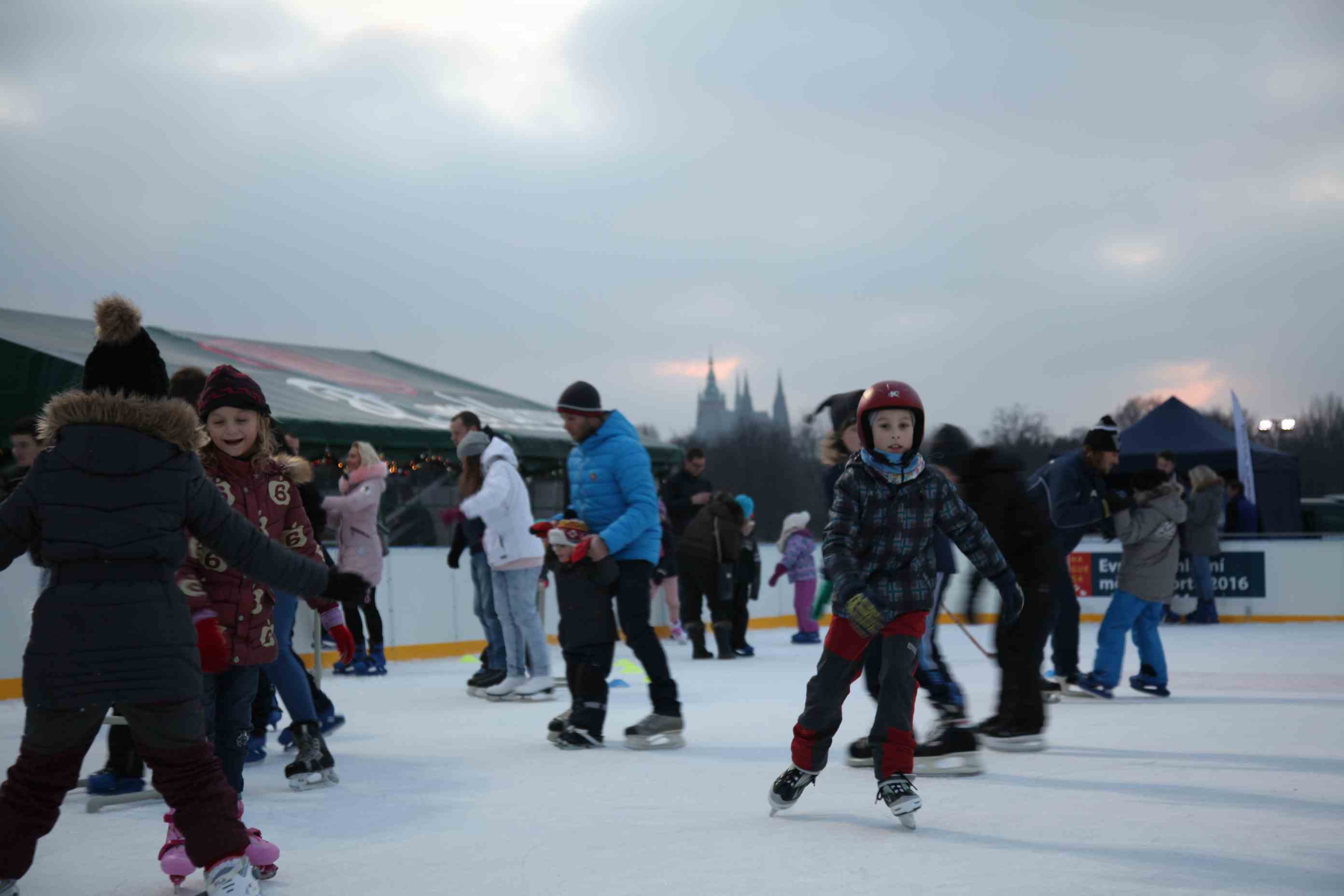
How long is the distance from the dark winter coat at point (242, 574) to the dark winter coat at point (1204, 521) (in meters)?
12.1

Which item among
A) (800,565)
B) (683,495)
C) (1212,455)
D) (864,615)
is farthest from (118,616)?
(1212,455)

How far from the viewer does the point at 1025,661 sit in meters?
5.20

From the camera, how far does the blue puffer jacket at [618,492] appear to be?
210 inches

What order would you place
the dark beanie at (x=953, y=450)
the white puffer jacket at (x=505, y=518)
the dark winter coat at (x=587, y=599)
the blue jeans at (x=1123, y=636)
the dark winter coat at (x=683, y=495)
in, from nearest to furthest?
the dark beanie at (x=953, y=450) → the dark winter coat at (x=587, y=599) → the blue jeans at (x=1123, y=636) → the white puffer jacket at (x=505, y=518) → the dark winter coat at (x=683, y=495)

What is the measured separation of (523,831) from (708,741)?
2.02 meters

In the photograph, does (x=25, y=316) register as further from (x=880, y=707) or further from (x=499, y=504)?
(x=880, y=707)

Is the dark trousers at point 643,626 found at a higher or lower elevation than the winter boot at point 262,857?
higher

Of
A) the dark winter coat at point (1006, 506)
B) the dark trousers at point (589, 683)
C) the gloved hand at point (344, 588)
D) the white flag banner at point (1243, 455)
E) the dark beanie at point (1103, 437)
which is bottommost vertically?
the dark trousers at point (589, 683)

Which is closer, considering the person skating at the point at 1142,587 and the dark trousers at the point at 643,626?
the dark trousers at the point at 643,626

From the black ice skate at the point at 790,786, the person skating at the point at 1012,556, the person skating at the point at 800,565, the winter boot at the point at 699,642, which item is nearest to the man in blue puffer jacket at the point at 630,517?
the person skating at the point at 1012,556

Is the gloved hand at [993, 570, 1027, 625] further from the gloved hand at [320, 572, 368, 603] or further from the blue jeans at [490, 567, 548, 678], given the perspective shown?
the blue jeans at [490, 567, 548, 678]

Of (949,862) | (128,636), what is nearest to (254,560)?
(128,636)

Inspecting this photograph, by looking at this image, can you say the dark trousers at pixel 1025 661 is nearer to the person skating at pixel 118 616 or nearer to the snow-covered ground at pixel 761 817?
the snow-covered ground at pixel 761 817

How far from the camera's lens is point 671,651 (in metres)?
12.0
